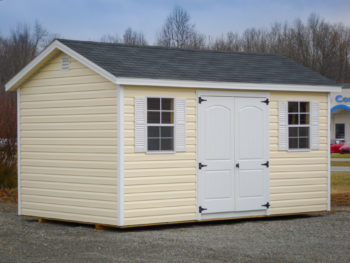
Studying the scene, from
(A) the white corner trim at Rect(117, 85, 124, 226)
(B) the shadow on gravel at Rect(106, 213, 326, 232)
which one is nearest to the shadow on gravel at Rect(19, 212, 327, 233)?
(B) the shadow on gravel at Rect(106, 213, 326, 232)

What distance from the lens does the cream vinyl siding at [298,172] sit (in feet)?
39.7

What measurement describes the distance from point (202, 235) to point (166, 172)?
1.32 meters

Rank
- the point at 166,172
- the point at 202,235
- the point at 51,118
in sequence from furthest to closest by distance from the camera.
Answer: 1. the point at 51,118
2. the point at 166,172
3. the point at 202,235

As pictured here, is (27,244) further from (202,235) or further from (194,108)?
(194,108)

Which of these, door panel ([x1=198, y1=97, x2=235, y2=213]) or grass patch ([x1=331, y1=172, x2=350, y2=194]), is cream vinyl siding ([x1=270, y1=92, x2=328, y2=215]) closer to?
door panel ([x1=198, y1=97, x2=235, y2=213])

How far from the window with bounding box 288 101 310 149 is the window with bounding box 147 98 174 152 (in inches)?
103

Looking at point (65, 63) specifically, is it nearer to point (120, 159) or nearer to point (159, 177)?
point (120, 159)

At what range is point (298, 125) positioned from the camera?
12.4 m

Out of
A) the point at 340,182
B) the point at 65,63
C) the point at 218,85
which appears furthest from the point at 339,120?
the point at 65,63

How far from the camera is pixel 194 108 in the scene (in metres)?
11.2

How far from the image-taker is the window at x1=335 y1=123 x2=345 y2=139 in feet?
155

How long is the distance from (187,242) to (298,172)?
3745 mm

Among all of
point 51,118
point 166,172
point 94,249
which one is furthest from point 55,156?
point 94,249

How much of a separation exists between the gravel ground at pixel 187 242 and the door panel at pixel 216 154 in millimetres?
491
